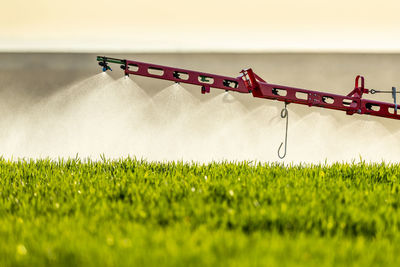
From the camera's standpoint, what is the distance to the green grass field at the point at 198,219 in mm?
1179

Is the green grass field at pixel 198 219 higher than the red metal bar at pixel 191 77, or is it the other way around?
the red metal bar at pixel 191 77

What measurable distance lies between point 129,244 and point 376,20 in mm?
2263

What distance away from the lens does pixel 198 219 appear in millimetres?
1535

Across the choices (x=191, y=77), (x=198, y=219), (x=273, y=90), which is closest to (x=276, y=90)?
(x=273, y=90)

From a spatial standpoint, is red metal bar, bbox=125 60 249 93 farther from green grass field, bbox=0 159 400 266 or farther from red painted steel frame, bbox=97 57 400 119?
green grass field, bbox=0 159 400 266

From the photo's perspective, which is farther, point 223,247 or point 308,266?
point 223,247

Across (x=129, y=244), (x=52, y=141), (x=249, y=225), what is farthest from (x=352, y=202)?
(x=52, y=141)

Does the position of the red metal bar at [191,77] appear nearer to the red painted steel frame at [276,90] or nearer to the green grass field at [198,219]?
the red painted steel frame at [276,90]

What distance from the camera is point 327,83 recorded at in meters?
2.99

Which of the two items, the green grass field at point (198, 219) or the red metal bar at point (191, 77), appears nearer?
the green grass field at point (198, 219)

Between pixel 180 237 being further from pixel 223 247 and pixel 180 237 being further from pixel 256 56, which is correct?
pixel 256 56

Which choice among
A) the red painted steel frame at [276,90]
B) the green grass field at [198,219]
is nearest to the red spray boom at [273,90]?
the red painted steel frame at [276,90]

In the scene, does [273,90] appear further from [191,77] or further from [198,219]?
[198,219]

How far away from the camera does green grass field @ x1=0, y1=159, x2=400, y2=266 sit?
1179 mm
